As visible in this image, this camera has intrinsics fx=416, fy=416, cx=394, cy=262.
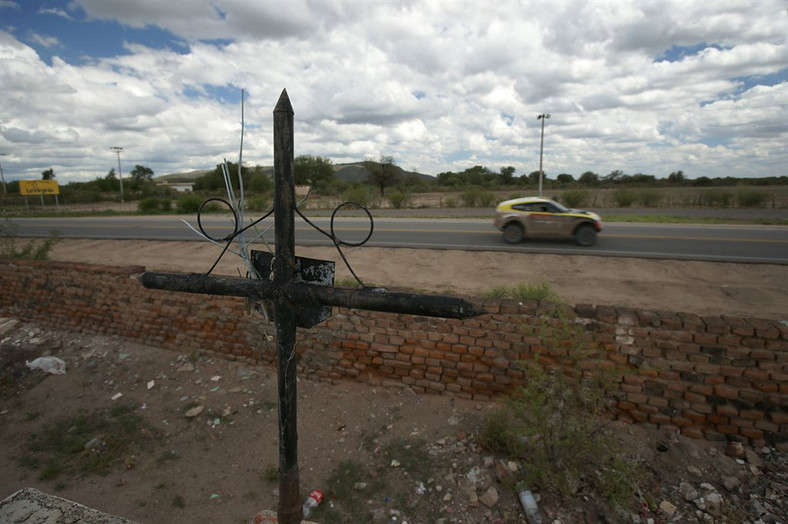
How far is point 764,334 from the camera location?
4207 mm

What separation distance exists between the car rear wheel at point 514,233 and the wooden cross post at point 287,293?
11.4 metres

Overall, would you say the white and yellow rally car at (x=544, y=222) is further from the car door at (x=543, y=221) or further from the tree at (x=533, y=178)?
the tree at (x=533, y=178)

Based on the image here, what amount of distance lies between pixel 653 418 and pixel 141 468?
5695 mm

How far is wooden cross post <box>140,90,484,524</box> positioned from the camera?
151 cm

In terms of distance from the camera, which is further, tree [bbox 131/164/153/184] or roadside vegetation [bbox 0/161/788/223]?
tree [bbox 131/164/153/184]

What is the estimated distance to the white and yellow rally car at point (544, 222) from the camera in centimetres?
1173

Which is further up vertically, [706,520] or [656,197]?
[656,197]

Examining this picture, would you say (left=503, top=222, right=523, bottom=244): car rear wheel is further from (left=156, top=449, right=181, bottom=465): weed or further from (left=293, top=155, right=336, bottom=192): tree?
(left=293, top=155, right=336, bottom=192): tree

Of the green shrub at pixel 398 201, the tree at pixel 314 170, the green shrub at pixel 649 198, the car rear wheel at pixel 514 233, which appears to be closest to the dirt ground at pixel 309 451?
the car rear wheel at pixel 514 233

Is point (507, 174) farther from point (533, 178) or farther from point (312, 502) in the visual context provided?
point (312, 502)

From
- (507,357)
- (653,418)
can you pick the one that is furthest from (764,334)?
(507,357)

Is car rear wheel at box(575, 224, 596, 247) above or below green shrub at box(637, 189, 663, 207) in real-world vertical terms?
below

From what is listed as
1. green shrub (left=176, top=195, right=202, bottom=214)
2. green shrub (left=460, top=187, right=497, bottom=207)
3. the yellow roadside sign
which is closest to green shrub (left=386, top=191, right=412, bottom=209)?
green shrub (left=460, top=187, right=497, bottom=207)

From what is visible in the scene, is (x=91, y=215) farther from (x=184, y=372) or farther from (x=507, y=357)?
(x=507, y=357)
